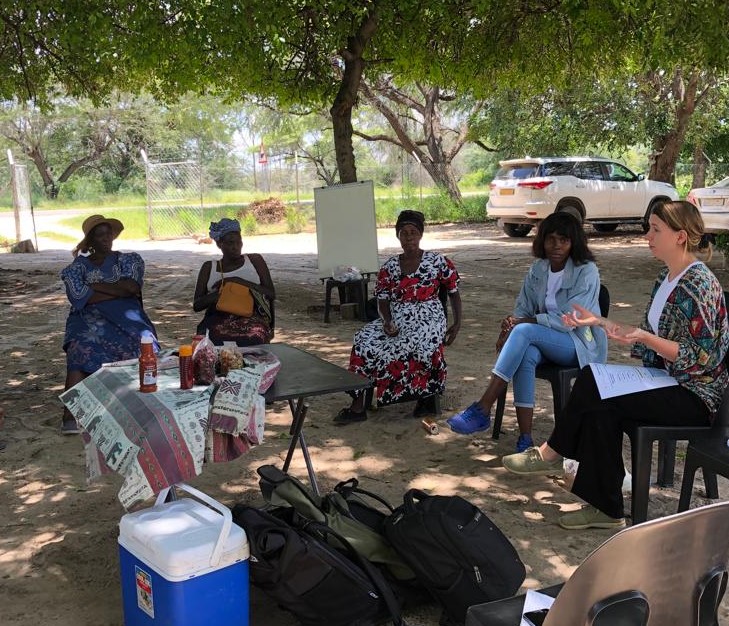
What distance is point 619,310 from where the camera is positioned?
9.30 meters

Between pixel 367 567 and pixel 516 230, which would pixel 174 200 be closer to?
pixel 516 230

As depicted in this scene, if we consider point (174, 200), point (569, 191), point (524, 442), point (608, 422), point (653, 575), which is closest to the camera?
point (653, 575)

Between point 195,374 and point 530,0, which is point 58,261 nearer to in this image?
point 530,0

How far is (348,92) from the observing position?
9.48 m

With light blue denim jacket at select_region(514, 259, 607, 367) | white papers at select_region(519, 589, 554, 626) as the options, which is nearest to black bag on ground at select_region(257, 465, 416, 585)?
white papers at select_region(519, 589, 554, 626)

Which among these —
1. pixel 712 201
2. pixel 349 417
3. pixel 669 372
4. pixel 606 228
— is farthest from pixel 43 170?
→ pixel 669 372

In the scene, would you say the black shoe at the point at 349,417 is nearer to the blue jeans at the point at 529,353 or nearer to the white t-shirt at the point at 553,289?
the blue jeans at the point at 529,353

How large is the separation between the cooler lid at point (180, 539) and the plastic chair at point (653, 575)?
1.27m

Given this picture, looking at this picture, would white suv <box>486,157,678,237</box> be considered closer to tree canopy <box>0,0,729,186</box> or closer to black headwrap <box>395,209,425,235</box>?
tree canopy <box>0,0,729,186</box>

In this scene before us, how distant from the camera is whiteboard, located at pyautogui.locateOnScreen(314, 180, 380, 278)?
9094 mm

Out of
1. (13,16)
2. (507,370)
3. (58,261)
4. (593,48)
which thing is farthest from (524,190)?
(507,370)

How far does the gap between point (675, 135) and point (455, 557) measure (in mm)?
17148

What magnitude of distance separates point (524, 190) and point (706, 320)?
13667 millimetres

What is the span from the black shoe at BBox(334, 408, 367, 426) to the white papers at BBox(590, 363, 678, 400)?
6.69ft
